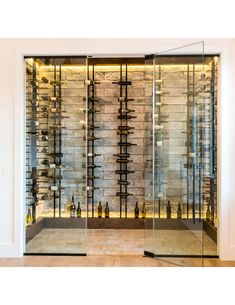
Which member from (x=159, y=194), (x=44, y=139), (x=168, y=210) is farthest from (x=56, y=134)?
(x=168, y=210)

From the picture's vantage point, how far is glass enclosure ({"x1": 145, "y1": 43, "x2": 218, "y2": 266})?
412 centimetres

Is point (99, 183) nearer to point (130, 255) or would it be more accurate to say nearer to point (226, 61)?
point (130, 255)

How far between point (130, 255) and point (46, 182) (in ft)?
4.71

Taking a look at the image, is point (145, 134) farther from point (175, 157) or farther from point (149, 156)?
point (175, 157)

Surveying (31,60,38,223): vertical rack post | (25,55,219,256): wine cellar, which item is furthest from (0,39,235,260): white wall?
(31,60,38,223): vertical rack post

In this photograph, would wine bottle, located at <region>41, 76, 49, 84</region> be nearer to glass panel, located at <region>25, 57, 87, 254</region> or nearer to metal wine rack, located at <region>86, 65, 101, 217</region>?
glass panel, located at <region>25, 57, 87, 254</region>

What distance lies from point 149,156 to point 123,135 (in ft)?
7.22

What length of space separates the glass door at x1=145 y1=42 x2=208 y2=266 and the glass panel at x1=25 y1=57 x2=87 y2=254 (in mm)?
877

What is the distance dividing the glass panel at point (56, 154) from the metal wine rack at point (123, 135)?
1854 mm

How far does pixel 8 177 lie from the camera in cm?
440

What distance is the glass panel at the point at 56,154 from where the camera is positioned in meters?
4.64

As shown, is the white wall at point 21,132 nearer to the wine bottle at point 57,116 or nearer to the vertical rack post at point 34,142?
the vertical rack post at point 34,142

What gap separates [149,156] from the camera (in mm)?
4555
